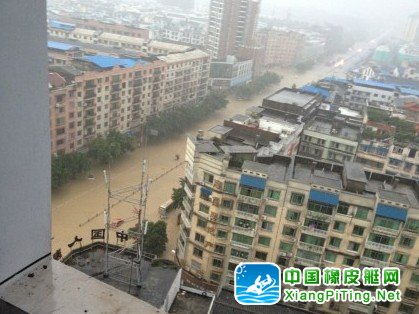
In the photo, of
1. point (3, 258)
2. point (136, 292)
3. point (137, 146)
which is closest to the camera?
point (3, 258)

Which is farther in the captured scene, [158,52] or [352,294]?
[158,52]

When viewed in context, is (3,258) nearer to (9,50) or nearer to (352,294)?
(9,50)

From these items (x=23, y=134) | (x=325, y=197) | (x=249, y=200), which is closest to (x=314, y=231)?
(x=325, y=197)

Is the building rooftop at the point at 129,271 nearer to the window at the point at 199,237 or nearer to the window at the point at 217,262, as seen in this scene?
the window at the point at 199,237

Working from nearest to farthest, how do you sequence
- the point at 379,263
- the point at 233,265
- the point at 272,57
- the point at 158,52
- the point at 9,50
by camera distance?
the point at 9,50
the point at 379,263
the point at 233,265
the point at 158,52
the point at 272,57

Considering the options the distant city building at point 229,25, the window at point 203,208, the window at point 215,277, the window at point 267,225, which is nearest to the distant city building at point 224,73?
the distant city building at point 229,25

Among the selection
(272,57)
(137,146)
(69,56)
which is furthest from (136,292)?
(272,57)

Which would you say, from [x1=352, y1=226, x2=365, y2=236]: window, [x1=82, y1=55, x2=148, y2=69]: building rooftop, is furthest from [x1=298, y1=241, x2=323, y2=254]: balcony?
[x1=82, y1=55, x2=148, y2=69]: building rooftop
